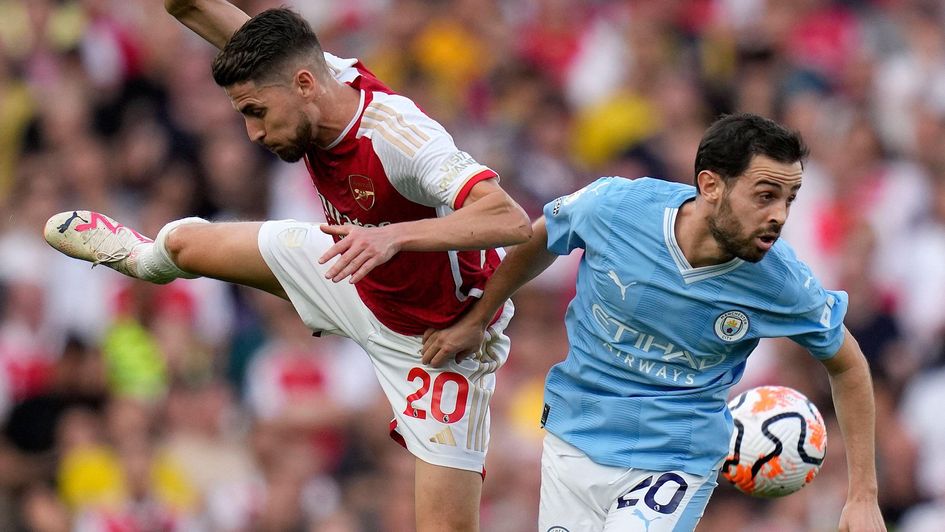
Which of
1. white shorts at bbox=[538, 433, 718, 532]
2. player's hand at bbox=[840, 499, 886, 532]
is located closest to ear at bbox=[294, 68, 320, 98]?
white shorts at bbox=[538, 433, 718, 532]

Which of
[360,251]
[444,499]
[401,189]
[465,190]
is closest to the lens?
[360,251]

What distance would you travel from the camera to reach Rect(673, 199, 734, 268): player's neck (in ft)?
19.5

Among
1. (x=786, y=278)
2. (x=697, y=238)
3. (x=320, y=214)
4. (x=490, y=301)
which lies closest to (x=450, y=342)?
(x=490, y=301)

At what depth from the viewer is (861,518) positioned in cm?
596

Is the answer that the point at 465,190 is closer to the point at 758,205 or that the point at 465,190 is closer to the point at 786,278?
the point at 758,205

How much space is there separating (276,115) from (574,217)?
121 cm

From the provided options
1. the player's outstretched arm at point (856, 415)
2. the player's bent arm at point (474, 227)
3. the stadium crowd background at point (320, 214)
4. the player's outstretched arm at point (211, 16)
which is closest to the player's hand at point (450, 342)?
the player's bent arm at point (474, 227)

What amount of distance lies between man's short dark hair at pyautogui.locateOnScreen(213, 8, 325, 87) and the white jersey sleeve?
31 centimetres

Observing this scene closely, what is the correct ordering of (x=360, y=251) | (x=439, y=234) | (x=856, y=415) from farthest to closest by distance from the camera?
(x=856, y=415) → (x=439, y=234) → (x=360, y=251)

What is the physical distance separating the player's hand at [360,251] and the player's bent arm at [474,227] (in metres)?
0.05

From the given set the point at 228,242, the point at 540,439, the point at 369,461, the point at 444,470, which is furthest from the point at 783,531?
the point at 228,242

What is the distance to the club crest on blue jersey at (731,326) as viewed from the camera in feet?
19.7

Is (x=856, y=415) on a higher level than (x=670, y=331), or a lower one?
lower

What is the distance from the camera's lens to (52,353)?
10.5 meters
